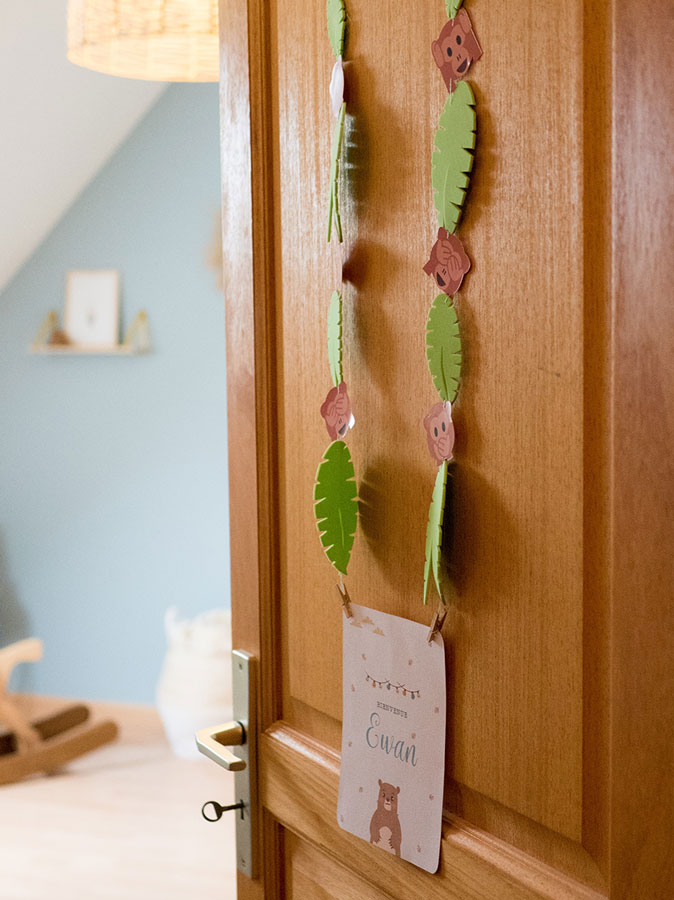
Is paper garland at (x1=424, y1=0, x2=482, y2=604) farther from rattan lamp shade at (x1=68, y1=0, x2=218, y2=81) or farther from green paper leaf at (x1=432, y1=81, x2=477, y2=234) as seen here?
rattan lamp shade at (x1=68, y1=0, x2=218, y2=81)

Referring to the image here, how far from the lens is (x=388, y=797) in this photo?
754mm

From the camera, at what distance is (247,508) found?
0.95 meters

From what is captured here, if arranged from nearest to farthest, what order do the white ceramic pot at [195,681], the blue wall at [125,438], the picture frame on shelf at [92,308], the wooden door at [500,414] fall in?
1. the wooden door at [500,414]
2. the white ceramic pot at [195,681]
3. the blue wall at [125,438]
4. the picture frame on shelf at [92,308]

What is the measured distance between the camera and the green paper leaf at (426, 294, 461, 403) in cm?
66

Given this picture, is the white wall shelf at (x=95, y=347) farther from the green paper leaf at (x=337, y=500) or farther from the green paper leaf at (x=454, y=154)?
the green paper leaf at (x=454, y=154)

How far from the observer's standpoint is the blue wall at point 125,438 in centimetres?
358

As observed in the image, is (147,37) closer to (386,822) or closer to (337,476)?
(337,476)

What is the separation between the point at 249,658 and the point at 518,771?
0.38 meters

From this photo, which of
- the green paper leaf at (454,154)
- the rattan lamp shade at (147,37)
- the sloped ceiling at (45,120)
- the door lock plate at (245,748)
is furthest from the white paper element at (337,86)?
the sloped ceiling at (45,120)

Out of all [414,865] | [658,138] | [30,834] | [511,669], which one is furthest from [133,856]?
[658,138]

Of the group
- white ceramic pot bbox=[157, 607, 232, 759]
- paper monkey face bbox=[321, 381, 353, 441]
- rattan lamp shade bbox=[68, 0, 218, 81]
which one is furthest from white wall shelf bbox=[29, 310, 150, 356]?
paper monkey face bbox=[321, 381, 353, 441]

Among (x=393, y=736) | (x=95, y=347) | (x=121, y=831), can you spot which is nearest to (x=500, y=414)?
(x=393, y=736)

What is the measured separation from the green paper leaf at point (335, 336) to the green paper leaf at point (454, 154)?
14 cm

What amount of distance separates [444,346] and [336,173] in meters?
0.18
